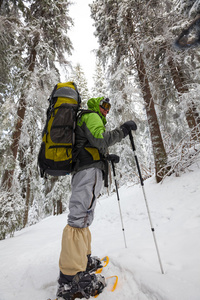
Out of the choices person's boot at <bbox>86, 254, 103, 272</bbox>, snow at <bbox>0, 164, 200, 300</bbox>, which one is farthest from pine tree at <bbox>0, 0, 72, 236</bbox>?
person's boot at <bbox>86, 254, 103, 272</bbox>

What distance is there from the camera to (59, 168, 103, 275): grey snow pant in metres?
1.96

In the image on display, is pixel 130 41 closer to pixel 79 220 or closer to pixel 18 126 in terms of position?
pixel 18 126

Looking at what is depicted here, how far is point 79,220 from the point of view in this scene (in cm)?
212

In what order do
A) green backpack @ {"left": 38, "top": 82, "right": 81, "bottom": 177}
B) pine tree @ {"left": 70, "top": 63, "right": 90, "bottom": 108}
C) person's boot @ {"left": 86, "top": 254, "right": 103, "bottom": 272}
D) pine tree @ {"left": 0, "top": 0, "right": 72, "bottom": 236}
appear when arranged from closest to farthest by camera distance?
green backpack @ {"left": 38, "top": 82, "right": 81, "bottom": 177}
person's boot @ {"left": 86, "top": 254, "right": 103, "bottom": 272}
pine tree @ {"left": 0, "top": 0, "right": 72, "bottom": 236}
pine tree @ {"left": 70, "top": 63, "right": 90, "bottom": 108}

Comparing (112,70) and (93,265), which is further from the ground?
(112,70)

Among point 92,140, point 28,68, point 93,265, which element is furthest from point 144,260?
point 28,68

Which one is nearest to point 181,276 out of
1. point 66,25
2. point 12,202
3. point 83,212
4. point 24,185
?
point 83,212

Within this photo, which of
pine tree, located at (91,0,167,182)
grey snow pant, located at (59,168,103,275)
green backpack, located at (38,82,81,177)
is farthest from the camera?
pine tree, located at (91,0,167,182)

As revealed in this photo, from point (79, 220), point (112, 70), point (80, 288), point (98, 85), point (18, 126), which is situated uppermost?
point (98, 85)

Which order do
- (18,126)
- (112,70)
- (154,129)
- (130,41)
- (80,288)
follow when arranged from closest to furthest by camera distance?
(80,288)
(154,129)
(130,41)
(18,126)
(112,70)

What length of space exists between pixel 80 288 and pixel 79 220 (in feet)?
2.39

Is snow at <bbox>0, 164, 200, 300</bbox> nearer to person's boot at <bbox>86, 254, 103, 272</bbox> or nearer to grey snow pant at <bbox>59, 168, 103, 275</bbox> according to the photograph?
person's boot at <bbox>86, 254, 103, 272</bbox>

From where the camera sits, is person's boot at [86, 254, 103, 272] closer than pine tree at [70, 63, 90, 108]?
Yes

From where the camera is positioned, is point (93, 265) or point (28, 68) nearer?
point (93, 265)
